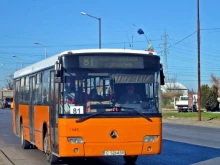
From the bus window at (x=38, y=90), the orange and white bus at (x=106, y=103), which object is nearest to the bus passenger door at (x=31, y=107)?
the bus window at (x=38, y=90)

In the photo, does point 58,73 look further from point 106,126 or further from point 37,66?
point 37,66

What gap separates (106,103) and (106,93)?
23 cm

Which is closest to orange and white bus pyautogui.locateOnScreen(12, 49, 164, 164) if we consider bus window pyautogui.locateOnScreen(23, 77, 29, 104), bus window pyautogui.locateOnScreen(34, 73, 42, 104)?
bus window pyautogui.locateOnScreen(34, 73, 42, 104)

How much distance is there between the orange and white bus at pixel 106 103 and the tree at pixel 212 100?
4626 cm

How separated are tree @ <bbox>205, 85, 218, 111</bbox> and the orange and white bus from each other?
46255 mm

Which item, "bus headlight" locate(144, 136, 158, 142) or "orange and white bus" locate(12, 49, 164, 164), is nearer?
"orange and white bus" locate(12, 49, 164, 164)

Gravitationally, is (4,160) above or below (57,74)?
below

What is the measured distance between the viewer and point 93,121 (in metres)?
10.5

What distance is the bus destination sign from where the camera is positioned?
35.5 feet

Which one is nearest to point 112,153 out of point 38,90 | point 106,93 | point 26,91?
point 106,93

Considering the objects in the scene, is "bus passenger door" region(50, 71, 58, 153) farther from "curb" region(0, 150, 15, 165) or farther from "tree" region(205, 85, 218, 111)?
"tree" region(205, 85, 218, 111)

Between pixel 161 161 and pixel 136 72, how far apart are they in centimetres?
331

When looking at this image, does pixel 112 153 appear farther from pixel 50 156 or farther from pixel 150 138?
pixel 50 156

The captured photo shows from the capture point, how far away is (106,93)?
10727 millimetres
